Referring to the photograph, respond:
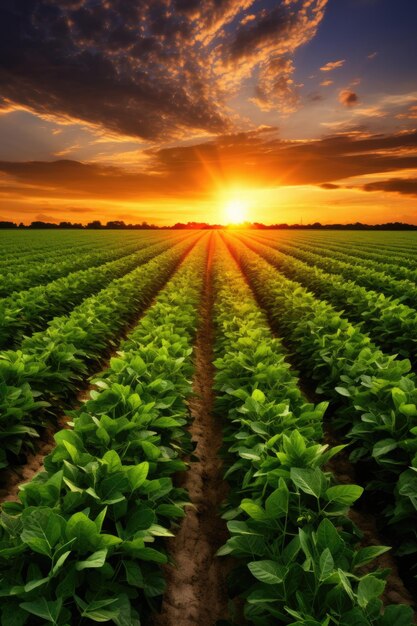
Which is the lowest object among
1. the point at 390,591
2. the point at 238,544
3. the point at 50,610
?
the point at 390,591

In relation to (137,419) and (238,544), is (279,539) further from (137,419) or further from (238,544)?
(137,419)

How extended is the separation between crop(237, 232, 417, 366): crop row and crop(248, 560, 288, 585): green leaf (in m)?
6.08

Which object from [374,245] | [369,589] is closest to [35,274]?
[369,589]

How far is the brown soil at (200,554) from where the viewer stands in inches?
124

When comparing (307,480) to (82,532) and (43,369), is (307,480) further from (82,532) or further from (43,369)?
(43,369)

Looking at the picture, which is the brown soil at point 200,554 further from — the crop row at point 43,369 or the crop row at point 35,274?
the crop row at point 35,274

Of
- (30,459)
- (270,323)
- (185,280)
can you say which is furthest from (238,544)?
(185,280)

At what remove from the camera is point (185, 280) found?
1385cm

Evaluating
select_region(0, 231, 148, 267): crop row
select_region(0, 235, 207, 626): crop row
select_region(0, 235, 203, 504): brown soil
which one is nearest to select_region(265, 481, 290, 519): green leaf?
select_region(0, 235, 207, 626): crop row

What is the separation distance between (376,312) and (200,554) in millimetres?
7150

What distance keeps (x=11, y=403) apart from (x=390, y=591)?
12.5ft

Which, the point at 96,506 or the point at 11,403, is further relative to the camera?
the point at 11,403

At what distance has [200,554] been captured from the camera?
3.67 m

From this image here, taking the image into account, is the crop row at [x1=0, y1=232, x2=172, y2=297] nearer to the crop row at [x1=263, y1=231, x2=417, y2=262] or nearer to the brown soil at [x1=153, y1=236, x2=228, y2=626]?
the brown soil at [x1=153, y1=236, x2=228, y2=626]
